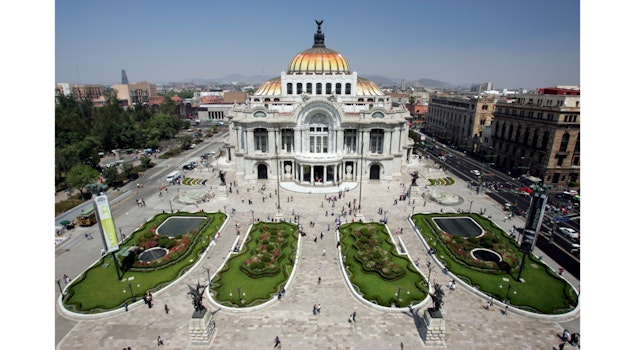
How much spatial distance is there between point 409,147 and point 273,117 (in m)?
33.1

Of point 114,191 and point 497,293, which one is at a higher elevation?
point 114,191

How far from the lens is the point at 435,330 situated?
25922 millimetres

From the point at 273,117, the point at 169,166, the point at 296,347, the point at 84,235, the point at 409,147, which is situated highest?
the point at 273,117

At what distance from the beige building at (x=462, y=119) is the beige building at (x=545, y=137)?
15277 mm

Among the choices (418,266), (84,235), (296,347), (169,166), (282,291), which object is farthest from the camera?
(169,166)

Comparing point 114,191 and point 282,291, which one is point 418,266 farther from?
point 114,191

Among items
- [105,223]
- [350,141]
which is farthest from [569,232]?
[105,223]

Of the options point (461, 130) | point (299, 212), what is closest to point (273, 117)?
point (299, 212)

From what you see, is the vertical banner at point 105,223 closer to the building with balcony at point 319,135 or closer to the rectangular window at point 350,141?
the building with balcony at point 319,135

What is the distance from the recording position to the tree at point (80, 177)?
54.4 metres

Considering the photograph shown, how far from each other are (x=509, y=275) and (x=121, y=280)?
40.8 m

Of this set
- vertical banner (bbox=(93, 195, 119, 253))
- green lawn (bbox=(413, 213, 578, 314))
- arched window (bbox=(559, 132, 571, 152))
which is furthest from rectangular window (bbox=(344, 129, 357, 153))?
vertical banner (bbox=(93, 195, 119, 253))

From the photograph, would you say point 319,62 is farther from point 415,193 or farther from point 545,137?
point 545,137

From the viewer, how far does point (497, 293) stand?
31.6 meters
